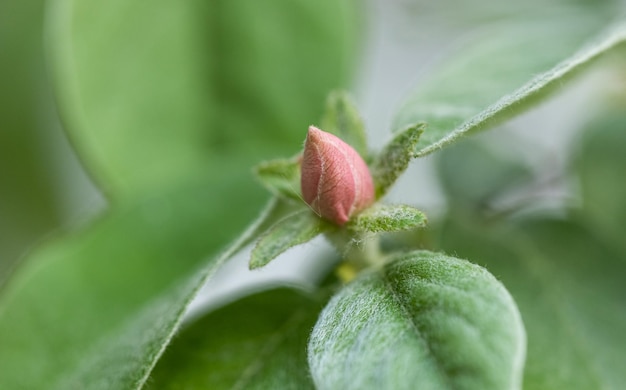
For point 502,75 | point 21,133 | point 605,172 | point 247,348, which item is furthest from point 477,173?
point 21,133

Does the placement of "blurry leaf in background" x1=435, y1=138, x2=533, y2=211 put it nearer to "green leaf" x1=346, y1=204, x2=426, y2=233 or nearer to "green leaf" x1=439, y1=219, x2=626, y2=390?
"green leaf" x1=439, y1=219, x2=626, y2=390

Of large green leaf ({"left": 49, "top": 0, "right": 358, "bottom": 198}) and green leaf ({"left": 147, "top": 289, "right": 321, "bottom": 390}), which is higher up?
large green leaf ({"left": 49, "top": 0, "right": 358, "bottom": 198})

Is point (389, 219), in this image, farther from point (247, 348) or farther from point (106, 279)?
point (106, 279)

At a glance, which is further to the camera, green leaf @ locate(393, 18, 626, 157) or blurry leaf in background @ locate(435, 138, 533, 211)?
blurry leaf in background @ locate(435, 138, 533, 211)

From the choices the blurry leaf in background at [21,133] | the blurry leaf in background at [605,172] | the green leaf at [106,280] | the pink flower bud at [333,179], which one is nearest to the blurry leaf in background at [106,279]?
the green leaf at [106,280]

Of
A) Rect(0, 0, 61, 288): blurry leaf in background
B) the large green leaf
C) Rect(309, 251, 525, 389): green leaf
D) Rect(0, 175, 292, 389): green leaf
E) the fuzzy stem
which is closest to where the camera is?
Rect(309, 251, 525, 389): green leaf

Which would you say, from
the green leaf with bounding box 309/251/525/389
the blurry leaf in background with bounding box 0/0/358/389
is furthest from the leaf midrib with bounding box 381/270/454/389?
the blurry leaf in background with bounding box 0/0/358/389

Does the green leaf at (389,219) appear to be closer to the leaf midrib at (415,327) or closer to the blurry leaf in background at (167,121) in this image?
the leaf midrib at (415,327)
